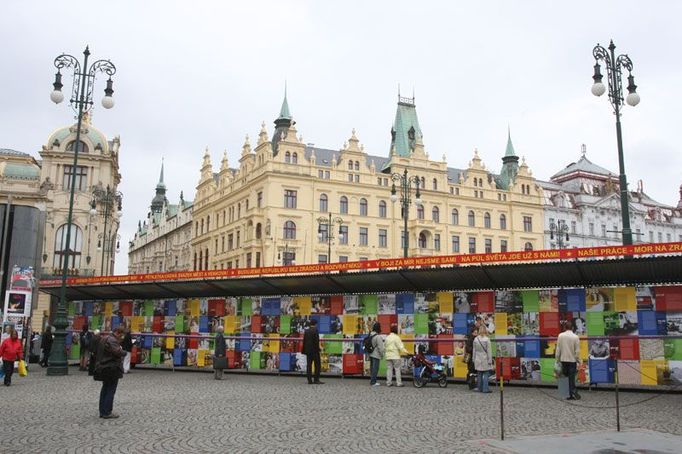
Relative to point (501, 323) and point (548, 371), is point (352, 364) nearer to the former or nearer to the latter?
point (501, 323)

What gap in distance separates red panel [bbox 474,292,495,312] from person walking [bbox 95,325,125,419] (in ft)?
35.1

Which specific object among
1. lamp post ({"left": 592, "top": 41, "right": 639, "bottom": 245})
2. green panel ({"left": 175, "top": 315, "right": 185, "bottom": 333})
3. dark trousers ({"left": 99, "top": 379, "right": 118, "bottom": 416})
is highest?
lamp post ({"left": 592, "top": 41, "right": 639, "bottom": 245})

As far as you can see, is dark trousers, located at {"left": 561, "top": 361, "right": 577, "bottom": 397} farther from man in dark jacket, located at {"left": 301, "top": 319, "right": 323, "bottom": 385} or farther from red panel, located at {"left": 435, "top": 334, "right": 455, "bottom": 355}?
man in dark jacket, located at {"left": 301, "top": 319, "right": 323, "bottom": 385}

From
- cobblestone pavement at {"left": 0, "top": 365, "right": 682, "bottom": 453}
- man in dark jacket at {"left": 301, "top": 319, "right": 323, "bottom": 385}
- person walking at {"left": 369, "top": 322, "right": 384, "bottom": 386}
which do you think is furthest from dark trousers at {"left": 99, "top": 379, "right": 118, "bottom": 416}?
person walking at {"left": 369, "top": 322, "right": 384, "bottom": 386}

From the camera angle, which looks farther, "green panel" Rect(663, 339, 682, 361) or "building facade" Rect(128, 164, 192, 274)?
"building facade" Rect(128, 164, 192, 274)

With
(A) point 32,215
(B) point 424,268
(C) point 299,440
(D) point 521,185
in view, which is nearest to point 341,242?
(D) point 521,185

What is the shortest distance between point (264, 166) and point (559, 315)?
5430 centimetres

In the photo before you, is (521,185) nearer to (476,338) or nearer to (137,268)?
(476,338)

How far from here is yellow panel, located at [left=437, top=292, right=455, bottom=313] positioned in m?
19.5

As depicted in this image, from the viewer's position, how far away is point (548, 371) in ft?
57.8

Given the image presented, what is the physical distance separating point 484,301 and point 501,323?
0.82 metres

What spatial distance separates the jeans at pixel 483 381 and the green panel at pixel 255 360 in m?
9.02

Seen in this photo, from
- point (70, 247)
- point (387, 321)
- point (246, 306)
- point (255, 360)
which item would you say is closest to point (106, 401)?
point (387, 321)

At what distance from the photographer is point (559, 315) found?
17.8 metres
